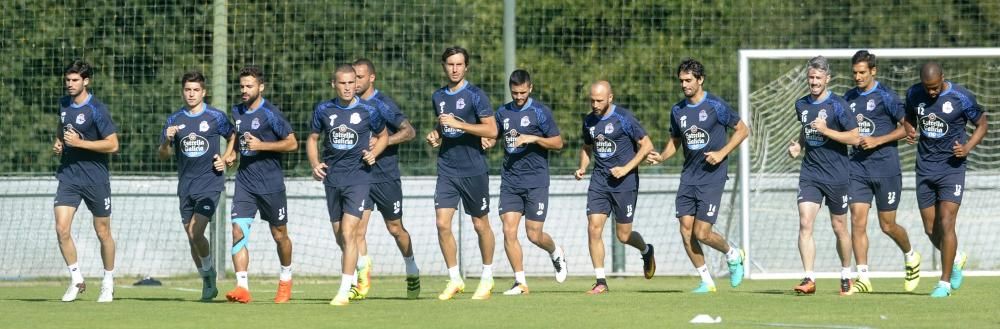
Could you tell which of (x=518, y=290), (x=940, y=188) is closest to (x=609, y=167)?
(x=518, y=290)

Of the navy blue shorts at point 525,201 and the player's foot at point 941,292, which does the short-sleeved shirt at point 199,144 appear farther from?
the player's foot at point 941,292

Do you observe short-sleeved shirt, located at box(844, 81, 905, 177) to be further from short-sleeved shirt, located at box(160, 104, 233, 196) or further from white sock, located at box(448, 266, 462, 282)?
short-sleeved shirt, located at box(160, 104, 233, 196)

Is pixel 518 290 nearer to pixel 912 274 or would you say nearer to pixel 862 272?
pixel 862 272

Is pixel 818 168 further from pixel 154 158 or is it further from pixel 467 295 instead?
pixel 154 158

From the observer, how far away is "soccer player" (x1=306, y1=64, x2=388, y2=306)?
1349 centimetres

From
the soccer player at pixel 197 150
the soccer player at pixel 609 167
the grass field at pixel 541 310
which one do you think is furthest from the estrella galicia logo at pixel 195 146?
the soccer player at pixel 609 167

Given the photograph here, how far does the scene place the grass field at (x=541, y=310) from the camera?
11211 mm

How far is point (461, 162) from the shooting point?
14570 mm

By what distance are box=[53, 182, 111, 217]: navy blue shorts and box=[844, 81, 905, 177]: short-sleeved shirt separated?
6851 millimetres

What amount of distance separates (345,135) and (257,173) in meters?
0.92

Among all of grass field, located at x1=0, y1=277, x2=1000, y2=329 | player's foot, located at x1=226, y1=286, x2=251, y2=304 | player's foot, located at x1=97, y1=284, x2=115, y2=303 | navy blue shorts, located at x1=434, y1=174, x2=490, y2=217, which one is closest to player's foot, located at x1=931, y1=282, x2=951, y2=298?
grass field, located at x1=0, y1=277, x2=1000, y2=329

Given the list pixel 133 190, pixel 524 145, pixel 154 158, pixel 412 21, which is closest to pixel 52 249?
pixel 133 190

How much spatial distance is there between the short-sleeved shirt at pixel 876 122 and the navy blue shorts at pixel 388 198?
419 centimetres

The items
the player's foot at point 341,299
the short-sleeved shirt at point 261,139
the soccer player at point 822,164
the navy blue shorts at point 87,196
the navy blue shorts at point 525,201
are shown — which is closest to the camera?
the player's foot at point 341,299
